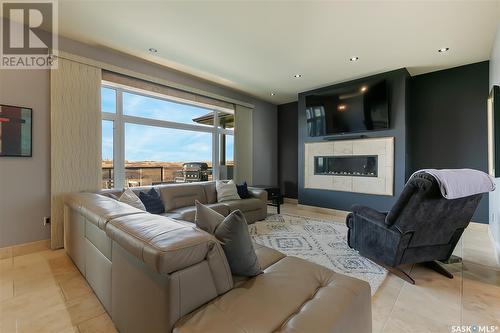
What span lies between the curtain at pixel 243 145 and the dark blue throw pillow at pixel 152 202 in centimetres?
221

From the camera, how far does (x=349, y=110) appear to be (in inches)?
176

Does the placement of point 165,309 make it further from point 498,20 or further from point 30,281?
point 498,20

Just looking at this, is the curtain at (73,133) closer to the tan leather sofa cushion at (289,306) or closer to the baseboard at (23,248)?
the baseboard at (23,248)

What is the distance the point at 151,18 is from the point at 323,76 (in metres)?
3.11

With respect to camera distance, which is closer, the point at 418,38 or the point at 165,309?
the point at 165,309

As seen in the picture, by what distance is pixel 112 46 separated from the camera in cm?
320

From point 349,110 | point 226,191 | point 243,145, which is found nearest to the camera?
point 226,191

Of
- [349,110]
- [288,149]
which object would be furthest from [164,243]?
[288,149]

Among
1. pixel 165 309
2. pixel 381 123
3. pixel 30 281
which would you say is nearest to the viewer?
pixel 165 309

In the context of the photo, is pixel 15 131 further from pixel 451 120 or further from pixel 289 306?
pixel 451 120

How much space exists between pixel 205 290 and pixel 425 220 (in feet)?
6.68

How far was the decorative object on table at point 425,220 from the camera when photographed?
189cm

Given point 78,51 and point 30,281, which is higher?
point 78,51

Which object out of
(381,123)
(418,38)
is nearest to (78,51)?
(418,38)
